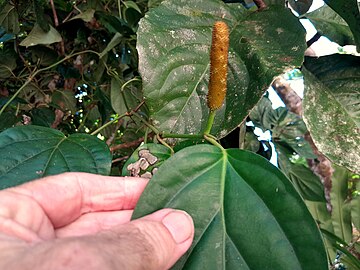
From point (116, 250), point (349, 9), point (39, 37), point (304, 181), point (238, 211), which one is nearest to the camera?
point (116, 250)

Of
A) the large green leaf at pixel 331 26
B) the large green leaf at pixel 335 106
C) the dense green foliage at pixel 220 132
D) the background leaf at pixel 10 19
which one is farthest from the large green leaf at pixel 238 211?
the background leaf at pixel 10 19

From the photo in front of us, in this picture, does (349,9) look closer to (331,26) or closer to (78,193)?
(331,26)

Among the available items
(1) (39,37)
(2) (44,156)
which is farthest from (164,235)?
(1) (39,37)

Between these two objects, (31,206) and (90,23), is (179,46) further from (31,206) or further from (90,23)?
(90,23)

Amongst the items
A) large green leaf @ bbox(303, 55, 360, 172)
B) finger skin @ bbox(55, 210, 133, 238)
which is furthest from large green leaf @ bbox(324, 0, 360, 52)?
finger skin @ bbox(55, 210, 133, 238)

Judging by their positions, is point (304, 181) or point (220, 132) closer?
point (220, 132)

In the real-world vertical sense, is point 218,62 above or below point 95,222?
above

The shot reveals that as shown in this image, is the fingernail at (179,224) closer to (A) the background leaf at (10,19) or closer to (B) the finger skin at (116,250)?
(B) the finger skin at (116,250)
